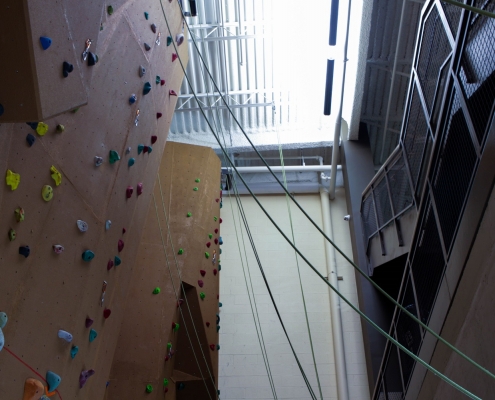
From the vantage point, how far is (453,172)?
444cm

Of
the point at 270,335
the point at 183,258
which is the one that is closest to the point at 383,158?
the point at 270,335

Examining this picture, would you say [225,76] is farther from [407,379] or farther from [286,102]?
[407,379]

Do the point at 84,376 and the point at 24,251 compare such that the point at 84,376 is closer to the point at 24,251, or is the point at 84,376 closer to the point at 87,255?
the point at 87,255

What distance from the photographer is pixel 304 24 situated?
954 cm

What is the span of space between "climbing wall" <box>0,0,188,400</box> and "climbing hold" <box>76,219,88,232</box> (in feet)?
0.05

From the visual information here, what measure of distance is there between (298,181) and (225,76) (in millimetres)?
2683

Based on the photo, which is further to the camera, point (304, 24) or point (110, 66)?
point (304, 24)

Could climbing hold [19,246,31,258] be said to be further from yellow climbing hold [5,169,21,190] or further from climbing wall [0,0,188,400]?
yellow climbing hold [5,169,21,190]

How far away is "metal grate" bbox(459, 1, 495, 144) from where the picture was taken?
3.96m

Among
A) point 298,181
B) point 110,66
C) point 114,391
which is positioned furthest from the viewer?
point 298,181

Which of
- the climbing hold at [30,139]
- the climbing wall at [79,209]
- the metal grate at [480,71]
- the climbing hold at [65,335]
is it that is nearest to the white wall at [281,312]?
the climbing wall at [79,209]

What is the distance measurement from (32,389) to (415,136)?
15.4 feet

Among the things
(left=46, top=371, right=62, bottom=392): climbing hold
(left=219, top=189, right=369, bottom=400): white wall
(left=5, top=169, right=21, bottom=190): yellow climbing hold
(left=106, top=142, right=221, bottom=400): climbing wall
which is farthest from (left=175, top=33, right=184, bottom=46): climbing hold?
(left=219, top=189, right=369, bottom=400): white wall

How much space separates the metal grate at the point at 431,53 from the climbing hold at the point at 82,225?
11.9 feet
